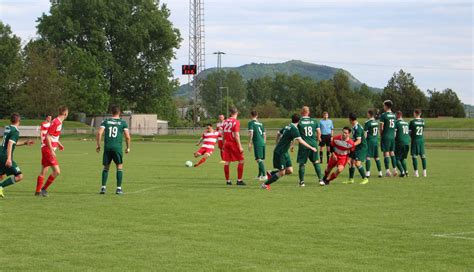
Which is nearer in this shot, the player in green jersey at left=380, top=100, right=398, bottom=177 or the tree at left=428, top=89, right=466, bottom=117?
the player in green jersey at left=380, top=100, right=398, bottom=177

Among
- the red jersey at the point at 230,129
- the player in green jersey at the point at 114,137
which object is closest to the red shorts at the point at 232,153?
the red jersey at the point at 230,129

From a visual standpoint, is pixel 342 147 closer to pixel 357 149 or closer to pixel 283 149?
pixel 357 149

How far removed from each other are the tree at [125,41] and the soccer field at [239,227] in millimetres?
75432

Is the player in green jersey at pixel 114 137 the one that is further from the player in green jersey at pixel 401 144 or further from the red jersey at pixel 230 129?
the player in green jersey at pixel 401 144

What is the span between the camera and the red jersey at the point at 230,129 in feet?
68.5

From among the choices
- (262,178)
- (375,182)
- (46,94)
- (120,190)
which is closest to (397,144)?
(375,182)

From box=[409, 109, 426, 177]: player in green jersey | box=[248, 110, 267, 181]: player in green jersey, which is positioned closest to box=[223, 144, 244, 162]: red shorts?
box=[248, 110, 267, 181]: player in green jersey

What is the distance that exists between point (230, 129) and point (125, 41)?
77.0 meters

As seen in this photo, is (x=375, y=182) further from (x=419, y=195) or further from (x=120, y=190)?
(x=120, y=190)

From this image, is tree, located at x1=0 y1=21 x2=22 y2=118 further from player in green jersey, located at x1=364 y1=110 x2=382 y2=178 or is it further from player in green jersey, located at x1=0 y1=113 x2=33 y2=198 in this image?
player in green jersey, located at x1=0 y1=113 x2=33 y2=198

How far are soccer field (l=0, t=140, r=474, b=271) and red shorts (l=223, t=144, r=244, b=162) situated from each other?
818 millimetres

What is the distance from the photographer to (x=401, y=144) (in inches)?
944

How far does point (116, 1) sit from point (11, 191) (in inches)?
3136

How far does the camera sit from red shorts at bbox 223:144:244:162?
68.8ft
